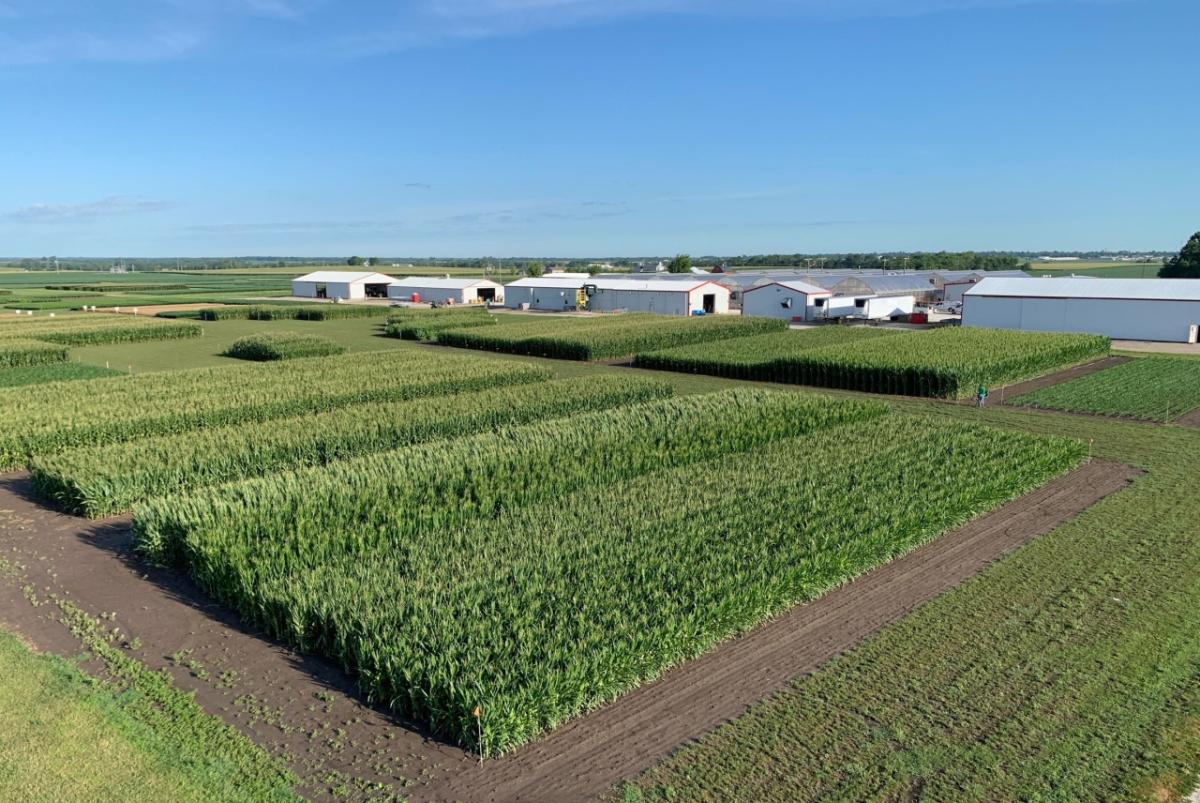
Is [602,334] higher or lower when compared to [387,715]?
higher

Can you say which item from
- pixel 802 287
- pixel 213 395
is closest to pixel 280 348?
pixel 213 395

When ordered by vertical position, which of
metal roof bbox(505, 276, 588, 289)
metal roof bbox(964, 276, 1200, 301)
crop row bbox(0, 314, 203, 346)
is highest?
metal roof bbox(505, 276, 588, 289)

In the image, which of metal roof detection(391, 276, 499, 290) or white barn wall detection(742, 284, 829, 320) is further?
metal roof detection(391, 276, 499, 290)

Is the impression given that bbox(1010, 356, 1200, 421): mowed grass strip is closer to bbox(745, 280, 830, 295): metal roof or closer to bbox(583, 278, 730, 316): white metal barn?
bbox(745, 280, 830, 295): metal roof

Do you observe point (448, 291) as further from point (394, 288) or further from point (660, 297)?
point (660, 297)

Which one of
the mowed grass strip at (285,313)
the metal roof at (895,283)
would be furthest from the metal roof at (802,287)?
the mowed grass strip at (285,313)

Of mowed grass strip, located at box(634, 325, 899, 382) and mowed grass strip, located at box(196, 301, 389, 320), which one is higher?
mowed grass strip, located at box(196, 301, 389, 320)

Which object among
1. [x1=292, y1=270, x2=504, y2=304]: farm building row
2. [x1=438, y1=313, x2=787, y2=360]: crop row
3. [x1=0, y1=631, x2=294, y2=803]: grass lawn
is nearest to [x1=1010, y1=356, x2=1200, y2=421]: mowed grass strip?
[x1=438, y1=313, x2=787, y2=360]: crop row
